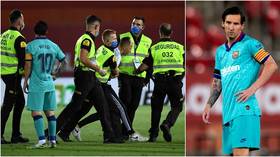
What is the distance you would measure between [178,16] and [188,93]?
6.68 meters

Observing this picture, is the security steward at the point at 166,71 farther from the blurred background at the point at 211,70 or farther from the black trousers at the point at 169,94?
the blurred background at the point at 211,70

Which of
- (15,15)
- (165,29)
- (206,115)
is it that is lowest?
(206,115)

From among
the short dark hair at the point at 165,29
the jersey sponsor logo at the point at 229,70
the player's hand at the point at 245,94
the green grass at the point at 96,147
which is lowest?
the green grass at the point at 96,147

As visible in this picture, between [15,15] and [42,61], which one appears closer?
[42,61]

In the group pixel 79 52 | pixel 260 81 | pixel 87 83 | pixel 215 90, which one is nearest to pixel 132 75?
pixel 87 83

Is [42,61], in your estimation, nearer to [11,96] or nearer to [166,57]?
[11,96]

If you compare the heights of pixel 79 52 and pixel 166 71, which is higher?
pixel 79 52

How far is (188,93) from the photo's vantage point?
49.1 feet

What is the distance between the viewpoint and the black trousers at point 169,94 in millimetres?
10484

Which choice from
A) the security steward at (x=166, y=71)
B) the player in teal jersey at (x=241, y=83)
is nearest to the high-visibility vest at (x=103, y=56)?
the security steward at (x=166, y=71)

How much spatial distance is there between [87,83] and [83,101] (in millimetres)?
487

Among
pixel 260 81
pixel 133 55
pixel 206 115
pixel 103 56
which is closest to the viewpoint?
pixel 260 81

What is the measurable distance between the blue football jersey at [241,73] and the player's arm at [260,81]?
4 centimetres

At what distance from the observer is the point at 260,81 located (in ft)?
20.4
